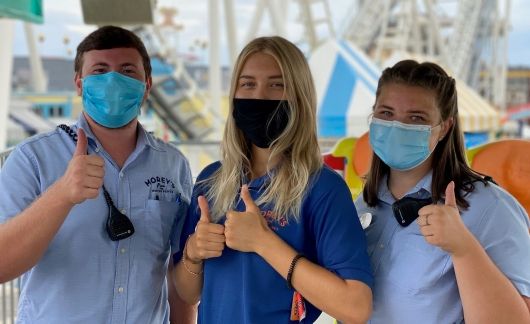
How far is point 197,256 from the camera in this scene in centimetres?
178

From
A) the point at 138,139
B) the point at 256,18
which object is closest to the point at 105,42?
the point at 138,139

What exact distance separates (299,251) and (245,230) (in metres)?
0.18

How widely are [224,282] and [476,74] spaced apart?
35.6 metres

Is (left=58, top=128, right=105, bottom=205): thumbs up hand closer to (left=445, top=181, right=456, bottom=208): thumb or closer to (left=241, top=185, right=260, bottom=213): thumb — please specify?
(left=241, top=185, right=260, bottom=213): thumb

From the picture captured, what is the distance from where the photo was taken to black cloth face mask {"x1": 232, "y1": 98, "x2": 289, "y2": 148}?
177 cm

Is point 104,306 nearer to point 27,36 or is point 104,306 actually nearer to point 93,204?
point 93,204

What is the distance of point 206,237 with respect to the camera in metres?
1.72

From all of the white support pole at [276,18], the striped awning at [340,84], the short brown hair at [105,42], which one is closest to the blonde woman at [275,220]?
the short brown hair at [105,42]

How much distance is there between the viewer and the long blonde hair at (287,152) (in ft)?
5.65

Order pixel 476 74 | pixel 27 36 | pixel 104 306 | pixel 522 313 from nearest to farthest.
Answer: pixel 522 313 → pixel 104 306 → pixel 27 36 → pixel 476 74

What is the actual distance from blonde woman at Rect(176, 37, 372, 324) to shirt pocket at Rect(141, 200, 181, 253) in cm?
19

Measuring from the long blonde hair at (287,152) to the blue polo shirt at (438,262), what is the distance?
37cm

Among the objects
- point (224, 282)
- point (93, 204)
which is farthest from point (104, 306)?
point (224, 282)

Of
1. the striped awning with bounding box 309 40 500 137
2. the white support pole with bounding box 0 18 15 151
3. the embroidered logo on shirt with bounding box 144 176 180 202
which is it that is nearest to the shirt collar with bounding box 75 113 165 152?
the embroidered logo on shirt with bounding box 144 176 180 202
